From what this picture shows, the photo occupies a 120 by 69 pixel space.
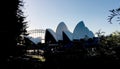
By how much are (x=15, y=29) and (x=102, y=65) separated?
9514mm

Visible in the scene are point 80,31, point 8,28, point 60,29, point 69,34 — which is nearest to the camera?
point 8,28

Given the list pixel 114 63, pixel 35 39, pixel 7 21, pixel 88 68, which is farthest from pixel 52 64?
pixel 35 39

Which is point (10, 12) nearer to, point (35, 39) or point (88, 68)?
point (88, 68)

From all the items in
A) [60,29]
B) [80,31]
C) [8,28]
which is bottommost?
[8,28]

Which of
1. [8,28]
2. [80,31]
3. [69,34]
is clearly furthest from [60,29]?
[8,28]

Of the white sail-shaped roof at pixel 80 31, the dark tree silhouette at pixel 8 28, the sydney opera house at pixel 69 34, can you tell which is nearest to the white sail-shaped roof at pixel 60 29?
the sydney opera house at pixel 69 34

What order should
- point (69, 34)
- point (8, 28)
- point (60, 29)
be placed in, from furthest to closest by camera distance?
point (60, 29) → point (69, 34) → point (8, 28)

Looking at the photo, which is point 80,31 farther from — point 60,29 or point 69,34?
point 60,29

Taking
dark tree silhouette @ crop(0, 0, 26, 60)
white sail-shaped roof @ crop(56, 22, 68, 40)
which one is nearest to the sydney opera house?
white sail-shaped roof @ crop(56, 22, 68, 40)

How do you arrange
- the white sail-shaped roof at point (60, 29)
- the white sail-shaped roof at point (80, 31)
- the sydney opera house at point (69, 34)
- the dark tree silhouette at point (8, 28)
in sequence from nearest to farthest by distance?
the dark tree silhouette at point (8, 28), the sydney opera house at point (69, 34), the white sail-shaped roof at point (80, 31), the white sail-shaped roof at point (60, 29)

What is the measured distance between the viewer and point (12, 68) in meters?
16.5

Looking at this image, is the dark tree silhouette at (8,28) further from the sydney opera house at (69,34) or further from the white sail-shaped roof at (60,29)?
the white sail-shaped roof at (60,29)

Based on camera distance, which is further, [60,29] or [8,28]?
[60,29]

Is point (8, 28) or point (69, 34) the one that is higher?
point (69, 34)
